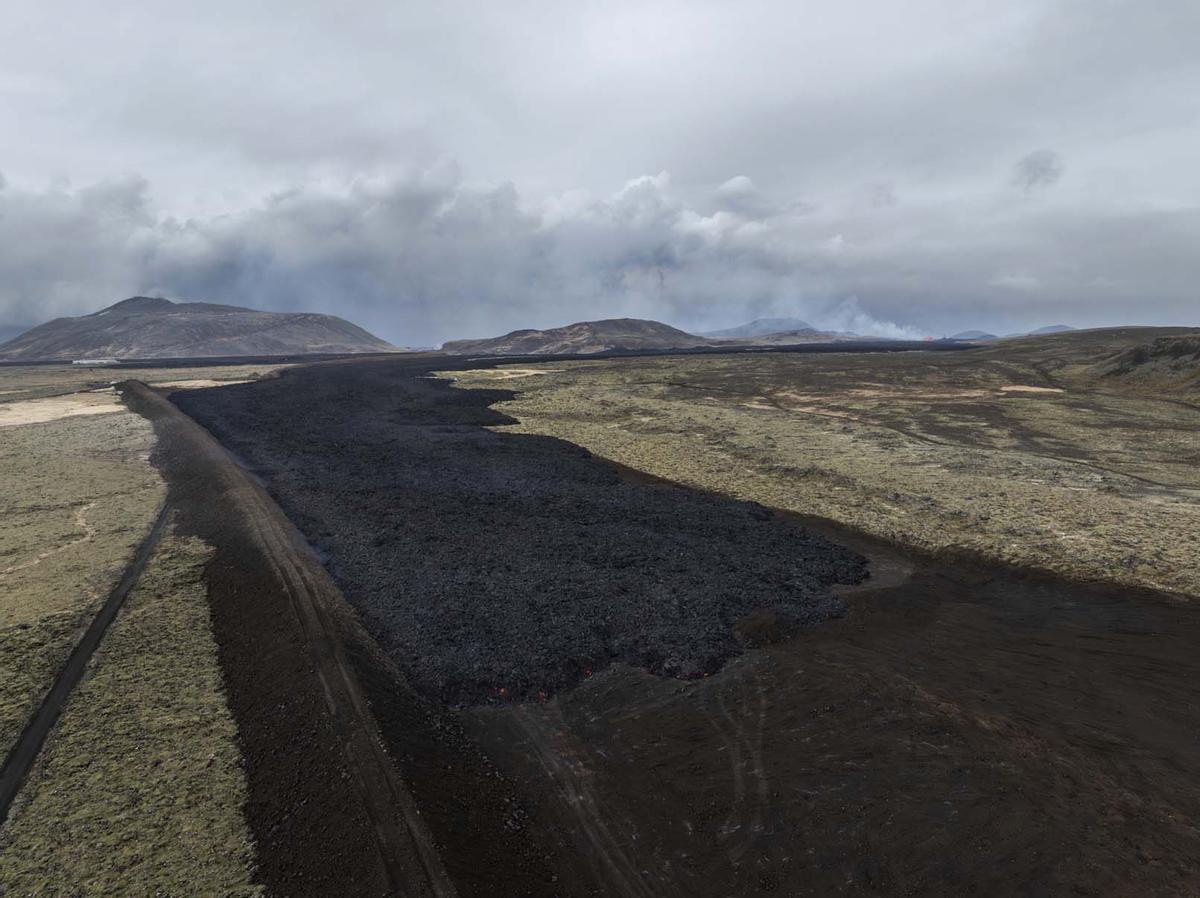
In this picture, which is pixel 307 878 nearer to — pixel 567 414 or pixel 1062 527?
pixel 1062 527

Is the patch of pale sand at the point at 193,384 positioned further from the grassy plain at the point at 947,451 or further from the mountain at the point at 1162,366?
the mountain at the point at 1162,366

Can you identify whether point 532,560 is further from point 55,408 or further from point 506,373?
point 506,373

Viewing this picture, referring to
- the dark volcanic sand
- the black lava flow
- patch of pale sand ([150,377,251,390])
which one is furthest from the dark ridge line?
patch of pale sand ([150,377,251,390])

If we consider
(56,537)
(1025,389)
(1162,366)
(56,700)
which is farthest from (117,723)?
(1162,366)

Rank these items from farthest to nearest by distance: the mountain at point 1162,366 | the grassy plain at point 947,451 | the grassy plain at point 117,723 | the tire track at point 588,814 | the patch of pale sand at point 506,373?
1. the patch of pale sand at point 506,373
2. the mountain at point 1162,366
3. the grassy plain at point 947,451
4. the tire track at point 588,814
5. the grassy plain at point 117,723

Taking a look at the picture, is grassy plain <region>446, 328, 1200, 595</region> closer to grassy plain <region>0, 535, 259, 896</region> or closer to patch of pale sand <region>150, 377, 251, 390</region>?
grassy plain <region>0, 535, 259, 896</region>

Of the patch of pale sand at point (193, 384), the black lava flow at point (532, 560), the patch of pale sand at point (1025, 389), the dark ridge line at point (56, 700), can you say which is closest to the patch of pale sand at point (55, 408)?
the patch of pale sand at point (193, 384)
